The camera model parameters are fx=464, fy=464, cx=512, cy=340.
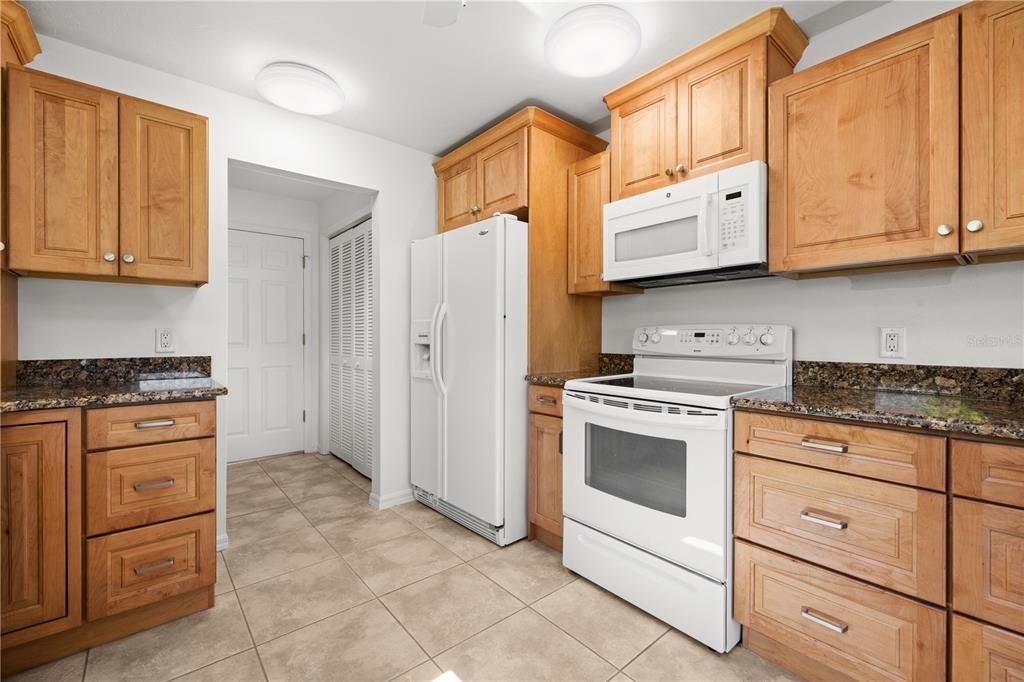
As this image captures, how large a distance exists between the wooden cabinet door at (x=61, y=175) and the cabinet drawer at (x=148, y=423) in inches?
26.2

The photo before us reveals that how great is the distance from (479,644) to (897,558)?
4.56 feet

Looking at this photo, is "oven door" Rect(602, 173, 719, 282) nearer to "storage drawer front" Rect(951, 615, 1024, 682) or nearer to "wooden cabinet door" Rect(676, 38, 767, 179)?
"wooden cabinet door" Rect(676, 38, 767, 179)

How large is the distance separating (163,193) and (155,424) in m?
1.03

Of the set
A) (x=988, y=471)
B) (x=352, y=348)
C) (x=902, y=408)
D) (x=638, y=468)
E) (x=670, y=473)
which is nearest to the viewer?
(x=988, y=471)

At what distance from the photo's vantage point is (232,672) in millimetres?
1583

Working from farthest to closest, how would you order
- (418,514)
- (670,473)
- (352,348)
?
1. (352,348)
2. (418,514)
3. (670,473)

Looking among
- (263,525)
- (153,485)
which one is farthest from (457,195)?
(263,525)

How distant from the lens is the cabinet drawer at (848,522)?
4.22 feet

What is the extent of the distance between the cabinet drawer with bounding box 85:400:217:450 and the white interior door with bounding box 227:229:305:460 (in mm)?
2395

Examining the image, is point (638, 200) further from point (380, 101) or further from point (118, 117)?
point (118, 117)

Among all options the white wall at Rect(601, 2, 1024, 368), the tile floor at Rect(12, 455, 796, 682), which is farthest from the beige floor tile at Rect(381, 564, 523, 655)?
the white wall at Rect(601, 2, 1024, 368)

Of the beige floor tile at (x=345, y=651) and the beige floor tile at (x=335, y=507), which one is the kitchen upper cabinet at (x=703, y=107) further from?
the beige floor tile at (x=335, y=507)

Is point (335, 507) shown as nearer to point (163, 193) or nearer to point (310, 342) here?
point (310, 342)

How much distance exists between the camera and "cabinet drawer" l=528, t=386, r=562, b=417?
2.43 metres
